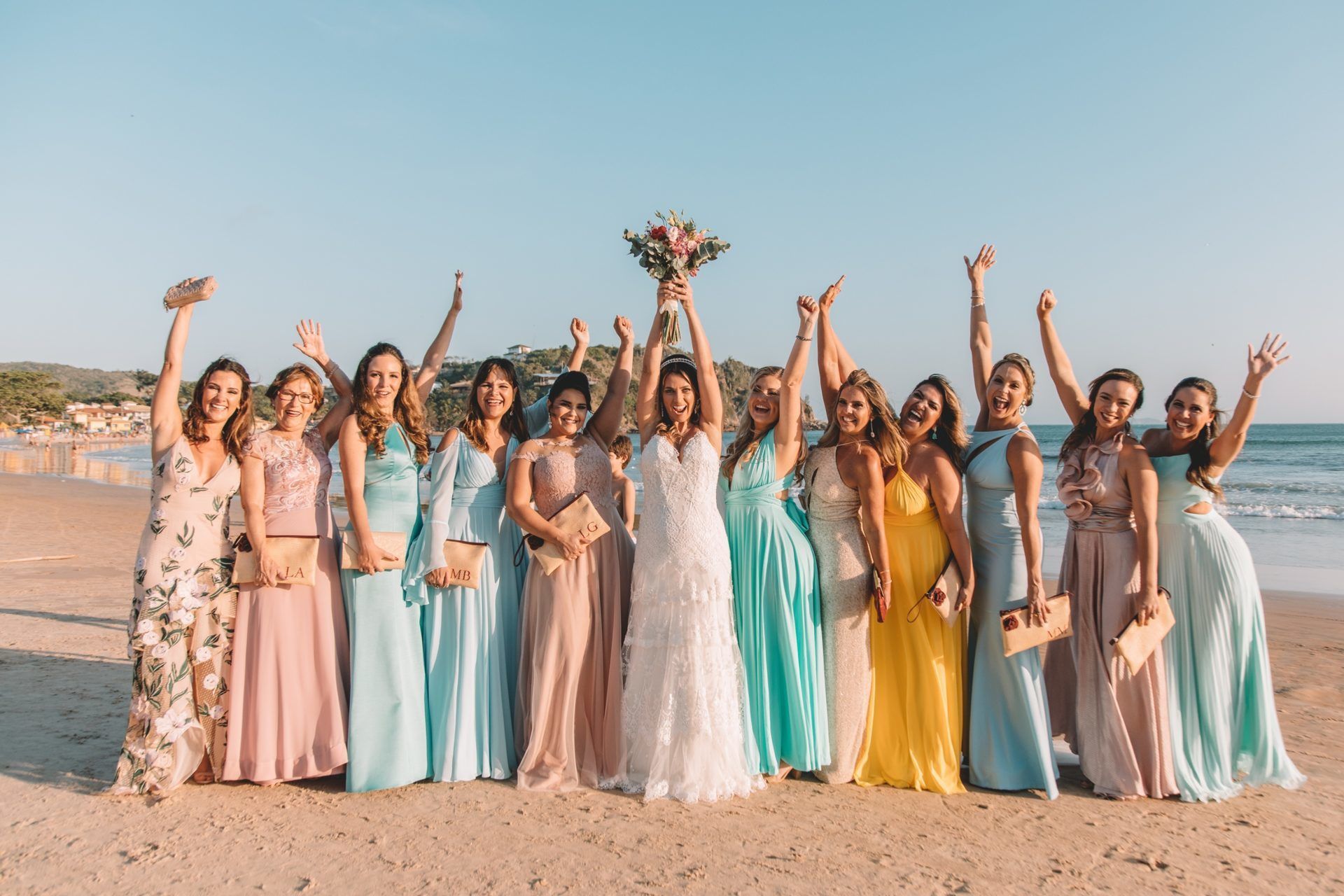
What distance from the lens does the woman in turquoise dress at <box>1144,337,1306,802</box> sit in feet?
15.4

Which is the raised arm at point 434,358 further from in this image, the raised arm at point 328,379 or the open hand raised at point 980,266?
the open hand raised at point 980,266

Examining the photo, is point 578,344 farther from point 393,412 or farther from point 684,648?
point 684,648

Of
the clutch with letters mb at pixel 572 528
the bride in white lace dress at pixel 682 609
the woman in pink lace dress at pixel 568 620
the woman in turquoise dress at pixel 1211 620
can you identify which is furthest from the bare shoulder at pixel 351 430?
the woman in turquoise dress at pixel 1211 620

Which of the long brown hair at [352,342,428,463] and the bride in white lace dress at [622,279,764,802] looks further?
the long brown hair at [352,342,428,463]

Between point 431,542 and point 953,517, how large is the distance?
116 inches

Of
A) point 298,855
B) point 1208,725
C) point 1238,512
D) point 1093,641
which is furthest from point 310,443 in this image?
point 1238,512

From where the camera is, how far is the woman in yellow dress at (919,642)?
4715 millimetres

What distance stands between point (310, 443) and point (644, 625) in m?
2.18

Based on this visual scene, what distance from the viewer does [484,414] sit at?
5.12 metres

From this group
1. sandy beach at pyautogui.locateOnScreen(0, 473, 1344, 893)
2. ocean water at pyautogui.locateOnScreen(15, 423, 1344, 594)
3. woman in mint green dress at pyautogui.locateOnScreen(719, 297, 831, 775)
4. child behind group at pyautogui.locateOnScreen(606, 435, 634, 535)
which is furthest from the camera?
ocean water at pyautogui.locateOnScreen(15, 423, 1344, 594)

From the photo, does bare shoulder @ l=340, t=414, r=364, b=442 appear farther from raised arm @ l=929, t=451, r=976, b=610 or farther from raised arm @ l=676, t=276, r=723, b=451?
raised arm @ l=929, t=451, r=976, b=610

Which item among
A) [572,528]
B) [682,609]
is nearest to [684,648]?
[682,609]

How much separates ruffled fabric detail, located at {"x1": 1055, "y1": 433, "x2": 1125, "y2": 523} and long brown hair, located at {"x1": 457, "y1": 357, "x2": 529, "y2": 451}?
323 centimetres

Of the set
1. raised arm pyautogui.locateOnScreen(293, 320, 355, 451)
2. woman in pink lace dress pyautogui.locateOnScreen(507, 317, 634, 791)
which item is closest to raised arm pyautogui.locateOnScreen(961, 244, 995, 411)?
woman in pink lace dress pyautogui.locateOnScreen(507, 317, 634, 791)
